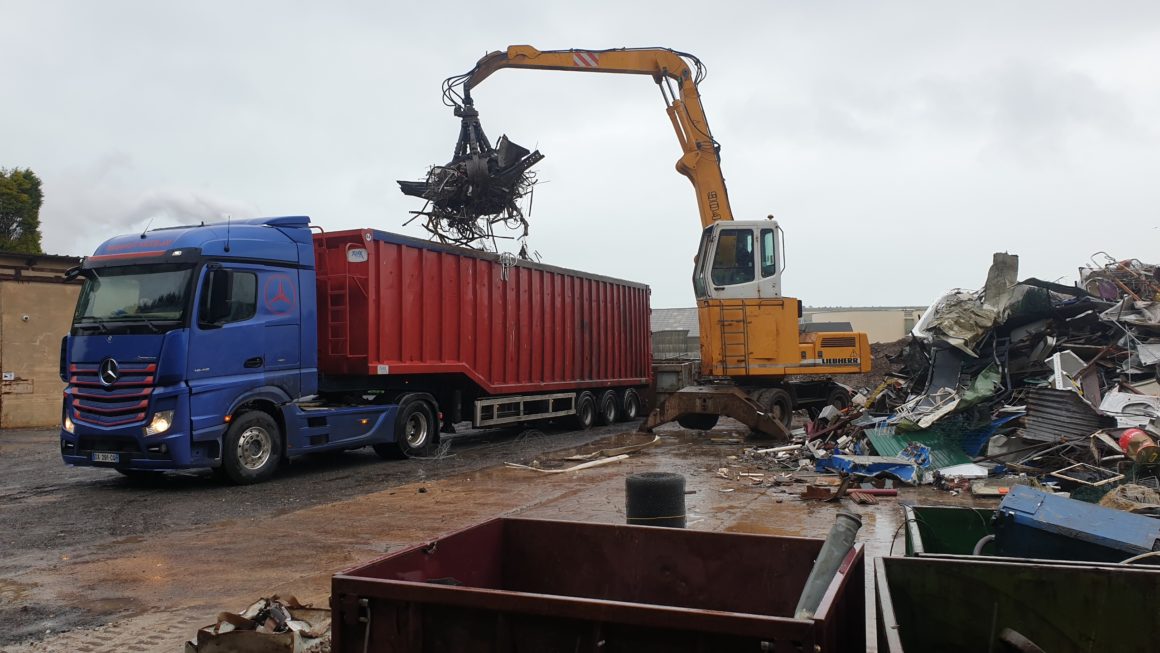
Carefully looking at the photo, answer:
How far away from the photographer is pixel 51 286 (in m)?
17.9

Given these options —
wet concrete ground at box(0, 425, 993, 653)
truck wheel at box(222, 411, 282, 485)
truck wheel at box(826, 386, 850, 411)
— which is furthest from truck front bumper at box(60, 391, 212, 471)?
truck wheel at box(826, 386, 850, 411)

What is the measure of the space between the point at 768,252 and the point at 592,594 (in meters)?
11.0

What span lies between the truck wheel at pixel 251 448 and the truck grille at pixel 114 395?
1005mm

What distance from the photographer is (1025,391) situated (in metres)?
10.5

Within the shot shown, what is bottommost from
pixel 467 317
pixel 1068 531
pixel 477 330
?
pixel 1068 531

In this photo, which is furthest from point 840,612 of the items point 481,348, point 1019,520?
point 481,348

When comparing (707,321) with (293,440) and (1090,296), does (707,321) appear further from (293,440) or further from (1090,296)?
(293,440)

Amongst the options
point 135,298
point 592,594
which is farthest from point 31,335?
point 592,594

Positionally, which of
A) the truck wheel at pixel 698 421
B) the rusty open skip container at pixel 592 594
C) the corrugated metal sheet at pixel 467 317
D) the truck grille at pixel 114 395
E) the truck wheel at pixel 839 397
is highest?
the corrugated metal sheet at pixel 467 317

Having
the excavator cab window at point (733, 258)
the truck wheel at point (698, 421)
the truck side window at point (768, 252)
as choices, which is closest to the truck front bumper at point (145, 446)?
the truck wheel at point (698, 421)

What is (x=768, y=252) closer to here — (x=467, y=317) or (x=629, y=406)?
(x=467, y=317)

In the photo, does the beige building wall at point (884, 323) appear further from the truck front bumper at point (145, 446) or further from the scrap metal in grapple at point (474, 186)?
the truck front bumper at point (145, 446)

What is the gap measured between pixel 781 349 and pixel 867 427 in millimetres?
2804

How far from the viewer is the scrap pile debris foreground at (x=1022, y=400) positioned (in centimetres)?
859
